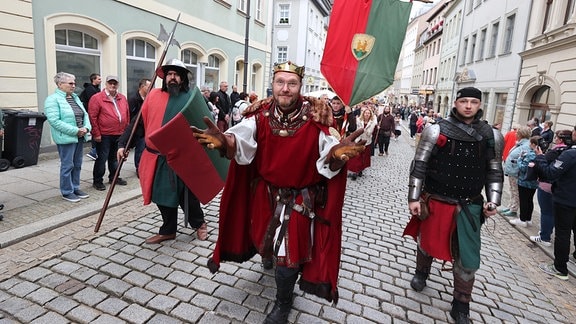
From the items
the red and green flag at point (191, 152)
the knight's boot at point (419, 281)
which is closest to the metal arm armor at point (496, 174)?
the knight's boot at point (419, 281)

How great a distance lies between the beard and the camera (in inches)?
142

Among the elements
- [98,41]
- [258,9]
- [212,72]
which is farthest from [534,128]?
[258,9]

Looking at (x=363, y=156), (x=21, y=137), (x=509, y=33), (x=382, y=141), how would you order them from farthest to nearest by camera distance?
(x=509, y=33)
(x=382, y=141)
(x=363, y=156)
(x=21, y=137)

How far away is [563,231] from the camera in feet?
12.9

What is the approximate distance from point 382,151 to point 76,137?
9.64 m

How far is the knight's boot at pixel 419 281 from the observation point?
3387 millimetres

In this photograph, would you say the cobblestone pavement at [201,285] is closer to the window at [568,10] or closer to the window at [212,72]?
the window at [212,72]

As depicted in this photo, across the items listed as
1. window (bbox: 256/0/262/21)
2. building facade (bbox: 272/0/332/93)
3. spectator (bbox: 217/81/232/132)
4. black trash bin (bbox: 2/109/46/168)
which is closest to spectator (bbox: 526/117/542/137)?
spectator (bbox: 217/81/232/132)

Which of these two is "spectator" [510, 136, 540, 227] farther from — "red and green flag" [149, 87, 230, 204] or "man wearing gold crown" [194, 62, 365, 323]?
"red and green flag" [149, 87, 230, 204]

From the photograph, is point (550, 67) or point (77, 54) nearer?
point (77, 54)

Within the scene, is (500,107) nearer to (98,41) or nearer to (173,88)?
(98,41)

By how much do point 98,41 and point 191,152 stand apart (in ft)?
22.6

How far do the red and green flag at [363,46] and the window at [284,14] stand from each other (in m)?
25.4

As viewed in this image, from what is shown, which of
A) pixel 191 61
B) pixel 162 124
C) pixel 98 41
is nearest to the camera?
pixel 162 124
